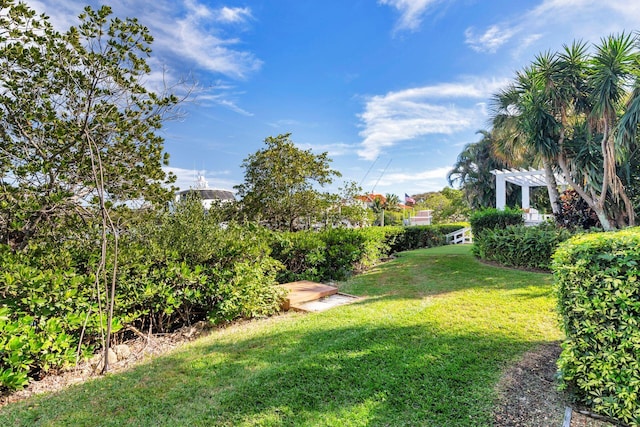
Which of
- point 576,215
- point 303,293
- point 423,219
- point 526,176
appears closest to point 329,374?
point 303,293

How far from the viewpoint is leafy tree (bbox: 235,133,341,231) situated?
1101cm

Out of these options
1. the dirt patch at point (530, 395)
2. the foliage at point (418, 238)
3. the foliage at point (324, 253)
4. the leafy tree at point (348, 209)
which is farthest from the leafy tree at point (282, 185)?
the dirt patch at point (530, 395)

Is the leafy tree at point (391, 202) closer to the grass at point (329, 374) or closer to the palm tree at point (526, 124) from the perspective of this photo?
the palm tree at point (526, 124)

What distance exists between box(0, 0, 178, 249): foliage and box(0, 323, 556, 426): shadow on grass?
7.16 ft

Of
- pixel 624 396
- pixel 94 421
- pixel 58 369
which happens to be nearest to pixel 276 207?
pixel 58 369

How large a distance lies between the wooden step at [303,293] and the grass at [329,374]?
0.45m

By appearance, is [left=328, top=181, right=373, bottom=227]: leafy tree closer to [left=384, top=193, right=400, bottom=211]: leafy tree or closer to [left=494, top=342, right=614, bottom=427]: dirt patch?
[left=494, top=342, right=614, bottom=427]: dirt patch

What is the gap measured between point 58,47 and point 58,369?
12.3 feet

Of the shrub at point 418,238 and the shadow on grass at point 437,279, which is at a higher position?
the shrub at point 418,238

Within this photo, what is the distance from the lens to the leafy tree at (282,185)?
433 inches

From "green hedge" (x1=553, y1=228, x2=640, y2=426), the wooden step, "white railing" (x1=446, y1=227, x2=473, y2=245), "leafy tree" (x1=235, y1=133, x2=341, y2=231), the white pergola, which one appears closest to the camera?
"green hedge" (x1=553, y1=228, x2=640, y2=426)

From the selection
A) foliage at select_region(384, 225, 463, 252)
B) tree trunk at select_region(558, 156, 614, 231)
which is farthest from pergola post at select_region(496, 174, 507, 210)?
tree trunk at select_region(558, 156, 614, 231)

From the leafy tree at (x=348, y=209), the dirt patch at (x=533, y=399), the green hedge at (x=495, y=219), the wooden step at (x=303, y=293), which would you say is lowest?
the dirt patch at (x=533, y=399)

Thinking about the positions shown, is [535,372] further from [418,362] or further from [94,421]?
[94,421]
